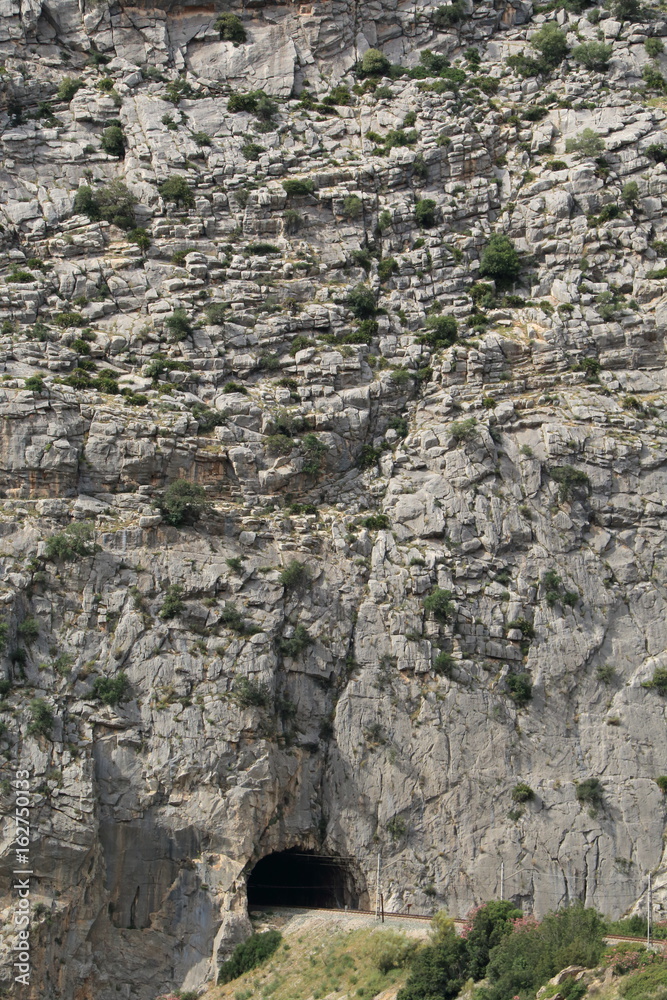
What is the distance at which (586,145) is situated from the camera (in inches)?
1954

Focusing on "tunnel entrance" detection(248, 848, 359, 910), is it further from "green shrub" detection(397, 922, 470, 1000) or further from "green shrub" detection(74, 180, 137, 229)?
"green shrub" detection(74, 180, 137, 229)

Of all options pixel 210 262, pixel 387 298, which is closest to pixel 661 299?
pixel 387 298

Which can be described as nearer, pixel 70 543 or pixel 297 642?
pixel 70 543

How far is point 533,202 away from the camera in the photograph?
162ft

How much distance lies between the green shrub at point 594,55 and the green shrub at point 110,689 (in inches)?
1442

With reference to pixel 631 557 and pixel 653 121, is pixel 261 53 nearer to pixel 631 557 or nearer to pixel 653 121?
pixel 653 121

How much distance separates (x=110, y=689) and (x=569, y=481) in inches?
732

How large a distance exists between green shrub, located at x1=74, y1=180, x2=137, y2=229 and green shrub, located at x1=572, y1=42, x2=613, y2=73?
22548 mm

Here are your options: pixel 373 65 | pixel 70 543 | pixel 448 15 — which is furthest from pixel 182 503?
pixel 448 15

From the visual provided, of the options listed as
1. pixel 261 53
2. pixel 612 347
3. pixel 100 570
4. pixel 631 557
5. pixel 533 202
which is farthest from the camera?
pixel 261 53

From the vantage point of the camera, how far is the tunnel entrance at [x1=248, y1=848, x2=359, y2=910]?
3850cm

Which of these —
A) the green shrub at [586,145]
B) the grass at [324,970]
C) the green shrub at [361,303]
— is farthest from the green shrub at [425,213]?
the grass at [324,970]

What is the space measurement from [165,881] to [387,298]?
25.6 metres

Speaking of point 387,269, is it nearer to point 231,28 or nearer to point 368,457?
point 368,457
